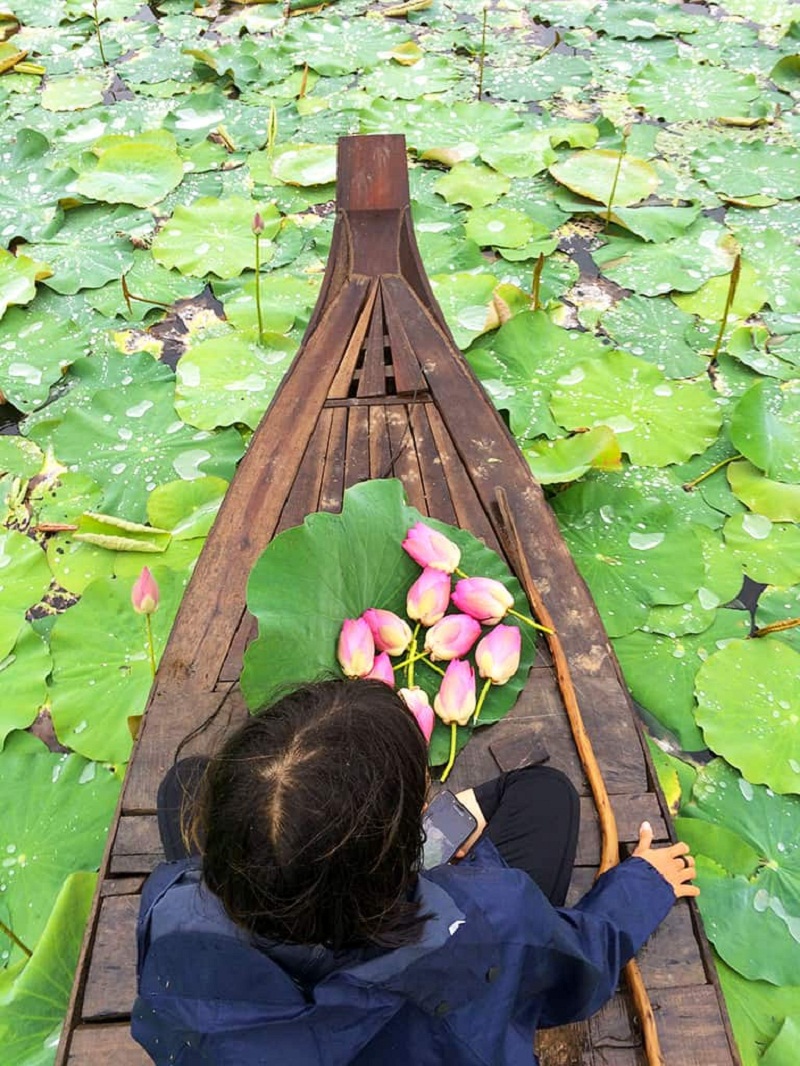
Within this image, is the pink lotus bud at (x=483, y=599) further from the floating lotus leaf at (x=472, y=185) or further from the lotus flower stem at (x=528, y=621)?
the floating lotus leaf at (x=472, y=185)

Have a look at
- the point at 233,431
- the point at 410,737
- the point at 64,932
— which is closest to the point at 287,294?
the point at 233,431

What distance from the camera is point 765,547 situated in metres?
1.95

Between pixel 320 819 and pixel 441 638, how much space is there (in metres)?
0.69

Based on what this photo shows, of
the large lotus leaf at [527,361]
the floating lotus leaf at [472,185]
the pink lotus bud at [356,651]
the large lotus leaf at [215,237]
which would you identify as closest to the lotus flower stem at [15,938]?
the pink lotus bud at [356,651]

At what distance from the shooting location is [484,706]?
1.32m

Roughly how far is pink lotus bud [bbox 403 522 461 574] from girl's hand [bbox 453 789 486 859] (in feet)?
1.26

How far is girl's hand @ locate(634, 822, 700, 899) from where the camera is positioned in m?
1.12

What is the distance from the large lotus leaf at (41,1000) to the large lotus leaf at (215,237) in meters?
2.19

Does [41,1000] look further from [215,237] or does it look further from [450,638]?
[215,237]

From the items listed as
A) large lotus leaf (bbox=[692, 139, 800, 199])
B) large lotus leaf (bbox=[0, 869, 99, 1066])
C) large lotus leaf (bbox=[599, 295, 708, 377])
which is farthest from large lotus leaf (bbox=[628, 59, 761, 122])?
large lotus leaf (bbox=[0, 869, 99, 1066])

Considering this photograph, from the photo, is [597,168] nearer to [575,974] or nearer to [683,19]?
[683,19]

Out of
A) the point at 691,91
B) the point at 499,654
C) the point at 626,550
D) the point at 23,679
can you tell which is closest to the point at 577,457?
the point at 626,550

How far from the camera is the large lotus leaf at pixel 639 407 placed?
2.15m

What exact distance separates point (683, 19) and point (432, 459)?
374cm
